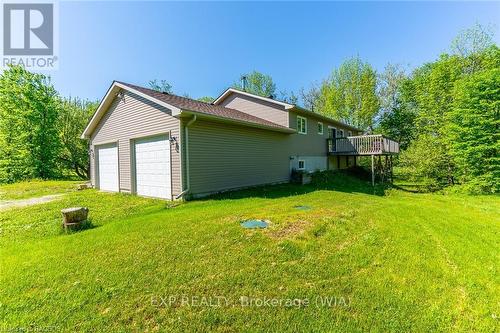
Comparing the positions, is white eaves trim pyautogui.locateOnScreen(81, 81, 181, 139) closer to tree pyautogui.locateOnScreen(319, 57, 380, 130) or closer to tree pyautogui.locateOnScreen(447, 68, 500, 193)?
tree pyautogui.locateOnScreen(447, 68, 500, 193)

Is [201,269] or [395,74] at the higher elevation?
[395,74]

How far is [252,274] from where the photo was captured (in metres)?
3.22

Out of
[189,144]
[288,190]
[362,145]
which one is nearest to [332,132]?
[362,145]

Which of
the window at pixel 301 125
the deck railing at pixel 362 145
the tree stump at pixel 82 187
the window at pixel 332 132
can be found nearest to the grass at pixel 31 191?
the tree stump at pixel 82 187

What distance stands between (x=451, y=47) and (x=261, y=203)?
865 inches

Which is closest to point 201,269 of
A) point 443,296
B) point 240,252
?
point 240,252

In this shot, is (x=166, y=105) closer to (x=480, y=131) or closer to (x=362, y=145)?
(x=362, y=145)

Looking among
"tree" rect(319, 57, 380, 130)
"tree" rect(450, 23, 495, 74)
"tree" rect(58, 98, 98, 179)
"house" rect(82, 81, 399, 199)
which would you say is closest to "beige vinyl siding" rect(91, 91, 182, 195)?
"house" rect(82, 81, 399, 199)

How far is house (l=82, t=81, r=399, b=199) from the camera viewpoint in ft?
27.3

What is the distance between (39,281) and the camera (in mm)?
3160

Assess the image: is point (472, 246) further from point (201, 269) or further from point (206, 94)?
point (206, 94)

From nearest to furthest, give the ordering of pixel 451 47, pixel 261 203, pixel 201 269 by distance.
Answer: pixel 201 269, pixel 261 203, pixel 451 47

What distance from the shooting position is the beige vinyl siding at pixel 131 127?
8.34 meters

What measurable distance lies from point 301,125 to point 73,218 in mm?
12262
